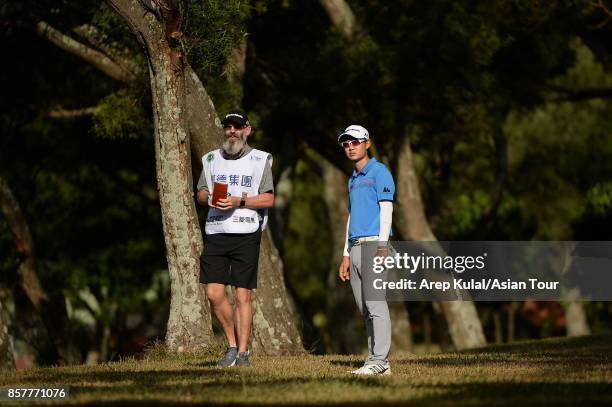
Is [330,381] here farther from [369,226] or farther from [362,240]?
[369,226]

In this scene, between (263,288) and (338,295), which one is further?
(338,295)

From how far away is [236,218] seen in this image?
1073 cm

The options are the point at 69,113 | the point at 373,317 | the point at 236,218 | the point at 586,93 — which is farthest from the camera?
the point at 586,93

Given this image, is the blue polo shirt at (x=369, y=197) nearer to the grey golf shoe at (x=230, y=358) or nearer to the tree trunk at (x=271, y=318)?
the grey golf shoe at (x=230, y=358)

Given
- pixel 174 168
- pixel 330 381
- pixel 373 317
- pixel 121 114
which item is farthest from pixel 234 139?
pixel 121 114

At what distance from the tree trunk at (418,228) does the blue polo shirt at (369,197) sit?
13907 mm

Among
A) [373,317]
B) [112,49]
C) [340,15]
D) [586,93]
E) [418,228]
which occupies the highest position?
[586,93]

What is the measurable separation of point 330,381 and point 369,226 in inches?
52.8

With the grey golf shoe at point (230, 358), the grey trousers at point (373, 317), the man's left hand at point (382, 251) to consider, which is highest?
the man's left hand at point (382, 251)

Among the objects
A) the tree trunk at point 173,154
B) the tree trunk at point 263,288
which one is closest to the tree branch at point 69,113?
the tree trunk at point 263,288

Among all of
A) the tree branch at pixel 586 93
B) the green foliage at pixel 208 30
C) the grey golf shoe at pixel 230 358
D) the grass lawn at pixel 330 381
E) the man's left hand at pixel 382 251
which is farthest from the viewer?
the tree branch at pixel 586 93

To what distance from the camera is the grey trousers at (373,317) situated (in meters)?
10.0

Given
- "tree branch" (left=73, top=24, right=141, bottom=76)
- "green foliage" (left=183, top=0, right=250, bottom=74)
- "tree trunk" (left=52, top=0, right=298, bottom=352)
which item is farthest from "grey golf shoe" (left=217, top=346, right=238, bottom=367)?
"tree branch" (left=73, top=24, right=141, bottom=76)

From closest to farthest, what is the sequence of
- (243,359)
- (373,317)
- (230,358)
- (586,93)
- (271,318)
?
(373,317)
(230,358)
(243,359)
(271,318)
(586,93)
